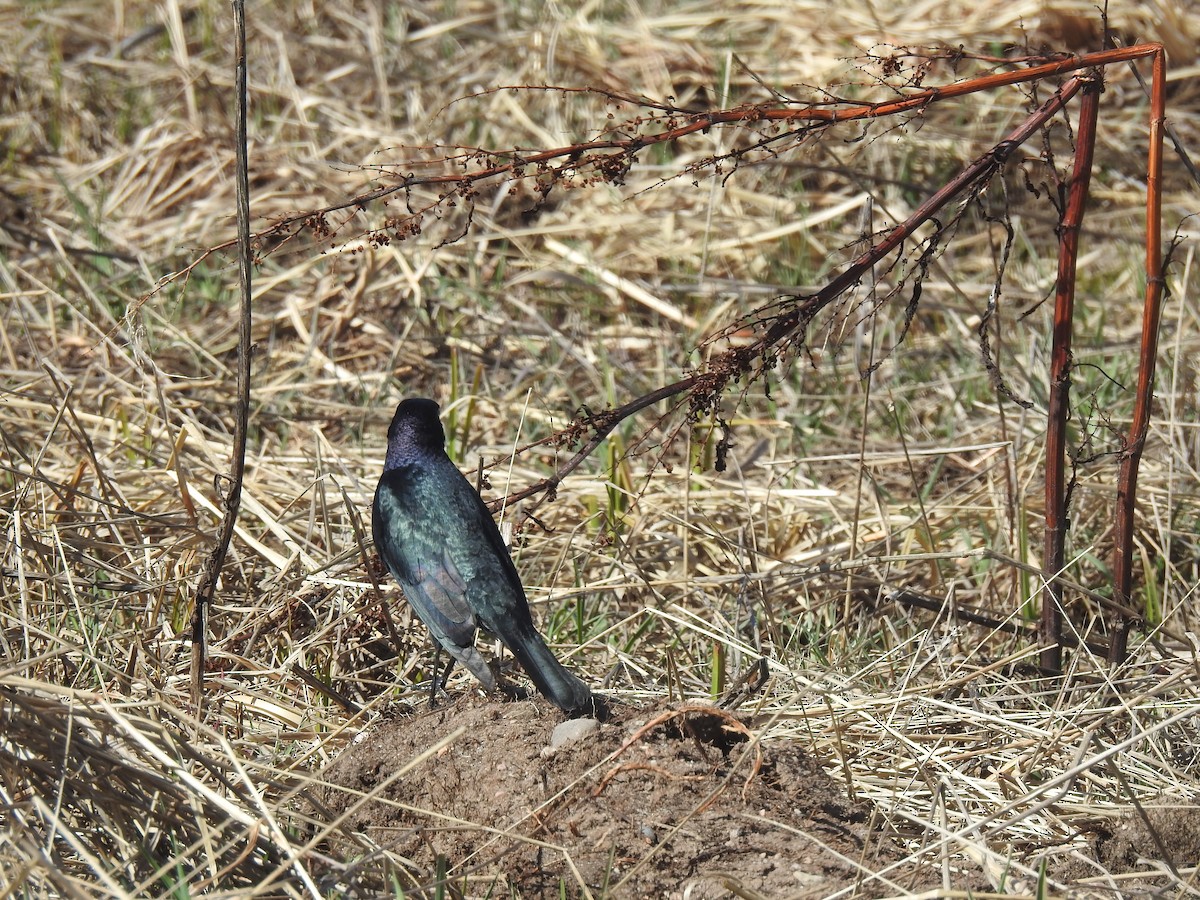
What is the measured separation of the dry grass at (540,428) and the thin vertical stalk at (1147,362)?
17cm

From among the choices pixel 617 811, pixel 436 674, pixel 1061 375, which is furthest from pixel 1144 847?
pixel 436 674

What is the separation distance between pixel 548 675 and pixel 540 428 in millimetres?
2020

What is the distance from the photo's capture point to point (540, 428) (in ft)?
15.6

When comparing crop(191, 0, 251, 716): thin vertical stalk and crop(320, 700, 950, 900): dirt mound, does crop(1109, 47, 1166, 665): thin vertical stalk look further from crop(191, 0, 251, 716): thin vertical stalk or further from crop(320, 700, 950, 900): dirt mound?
crop(191, 0, 251, 716): thin vertical stalk

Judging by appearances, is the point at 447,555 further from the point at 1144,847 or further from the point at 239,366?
the point at 1144,847

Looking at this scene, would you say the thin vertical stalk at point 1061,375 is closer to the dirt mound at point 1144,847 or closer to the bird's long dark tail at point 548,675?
the dirt mound at point 1144,847

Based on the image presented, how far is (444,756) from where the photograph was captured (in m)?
2.68

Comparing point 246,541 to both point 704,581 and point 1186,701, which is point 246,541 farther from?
point 1186,701

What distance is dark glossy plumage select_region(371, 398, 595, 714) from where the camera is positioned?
3.00 meters

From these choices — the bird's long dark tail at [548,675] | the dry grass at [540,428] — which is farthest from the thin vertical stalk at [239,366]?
the bird's long dark tail at [548,675]

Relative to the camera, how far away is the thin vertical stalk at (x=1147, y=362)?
2.86 metres

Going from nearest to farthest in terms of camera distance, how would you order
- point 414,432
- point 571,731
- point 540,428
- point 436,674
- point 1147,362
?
point 571,731 → point 1147,362 → point 436,674 → point 414,432 → point 540,428

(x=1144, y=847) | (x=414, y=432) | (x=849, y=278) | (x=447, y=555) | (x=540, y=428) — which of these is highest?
(x=849, y=278)

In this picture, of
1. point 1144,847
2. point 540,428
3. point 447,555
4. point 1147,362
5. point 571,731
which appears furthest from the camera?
point 540,428
